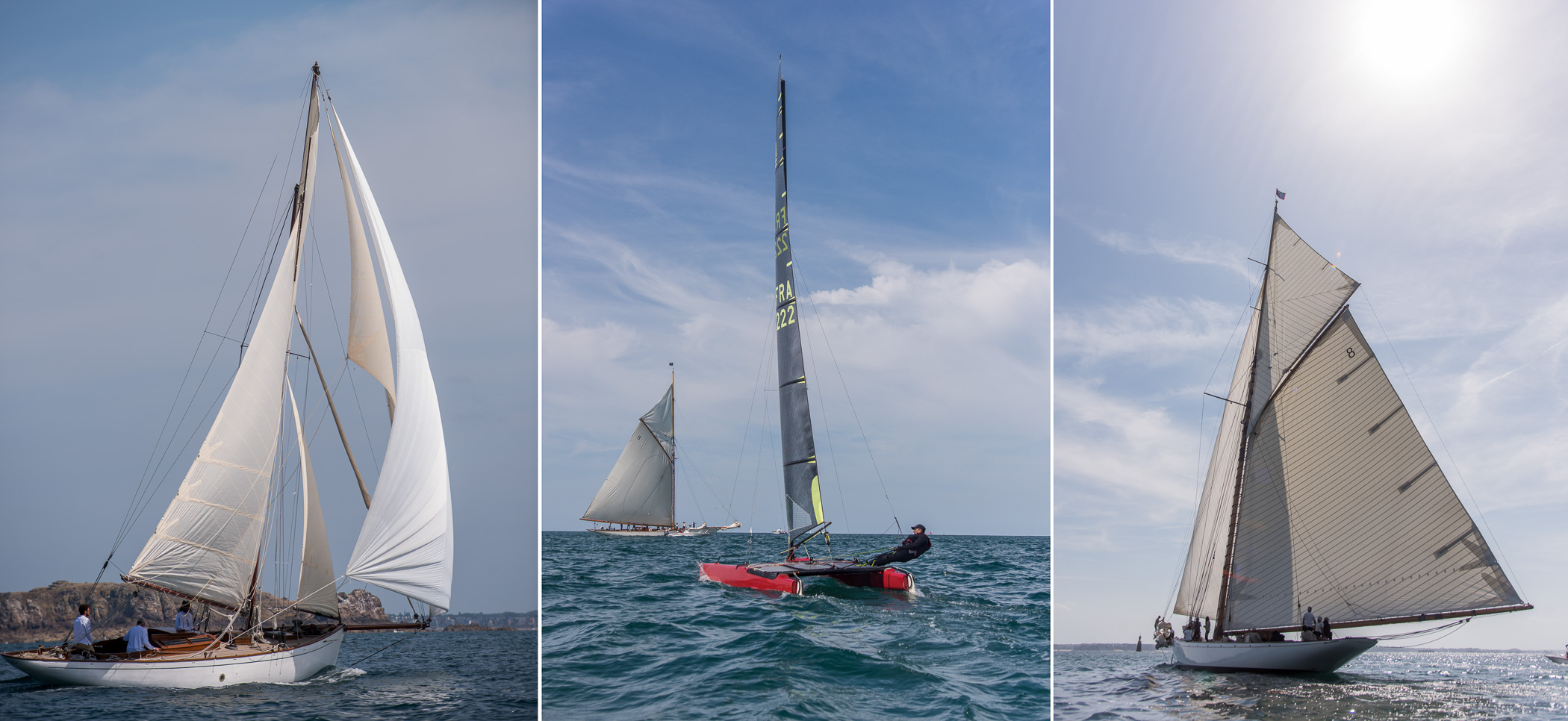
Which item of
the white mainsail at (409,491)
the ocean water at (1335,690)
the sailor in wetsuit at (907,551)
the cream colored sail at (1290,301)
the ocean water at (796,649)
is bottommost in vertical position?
the ocean water at (1335,690)

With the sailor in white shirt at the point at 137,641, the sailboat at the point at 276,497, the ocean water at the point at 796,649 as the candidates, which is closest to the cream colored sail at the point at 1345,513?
the ocean water at the point at 796,649

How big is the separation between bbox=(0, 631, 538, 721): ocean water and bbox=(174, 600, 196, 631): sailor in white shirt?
82cm

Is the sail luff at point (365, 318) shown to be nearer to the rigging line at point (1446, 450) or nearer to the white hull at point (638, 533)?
the white hull at point (638, 533)

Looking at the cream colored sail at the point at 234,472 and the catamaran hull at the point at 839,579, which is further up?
the cream colored sail at the point at 234,472

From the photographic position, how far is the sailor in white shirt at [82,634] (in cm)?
620

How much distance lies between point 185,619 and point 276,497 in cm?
123

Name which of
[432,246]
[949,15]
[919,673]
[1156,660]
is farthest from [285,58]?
[1156,660]

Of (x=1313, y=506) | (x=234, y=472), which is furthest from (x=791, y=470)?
(x=234, y=472)

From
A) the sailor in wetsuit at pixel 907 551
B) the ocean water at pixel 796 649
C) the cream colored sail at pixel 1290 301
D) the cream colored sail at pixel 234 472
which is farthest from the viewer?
the cream colored sail at pixel 234 472

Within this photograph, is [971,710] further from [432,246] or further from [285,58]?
[285,58]

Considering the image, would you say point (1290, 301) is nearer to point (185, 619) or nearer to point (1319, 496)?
point (1319, 496)

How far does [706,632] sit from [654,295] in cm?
206

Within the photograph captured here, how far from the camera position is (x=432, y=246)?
22.8 ft

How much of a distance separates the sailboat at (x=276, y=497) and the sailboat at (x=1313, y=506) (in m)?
Answer: 5.27
